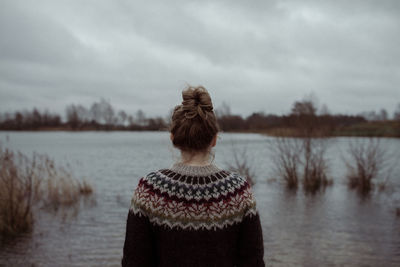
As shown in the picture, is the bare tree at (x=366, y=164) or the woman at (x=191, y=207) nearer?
the woman at (x=191, y=207)

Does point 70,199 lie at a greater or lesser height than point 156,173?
lesser

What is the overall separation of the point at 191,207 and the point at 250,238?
0.42 m

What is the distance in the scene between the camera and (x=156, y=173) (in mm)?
1777

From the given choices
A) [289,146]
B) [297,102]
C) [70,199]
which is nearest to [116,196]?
[70,199]

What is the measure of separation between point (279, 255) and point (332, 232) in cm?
217

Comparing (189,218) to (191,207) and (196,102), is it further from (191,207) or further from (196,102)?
(196,102)

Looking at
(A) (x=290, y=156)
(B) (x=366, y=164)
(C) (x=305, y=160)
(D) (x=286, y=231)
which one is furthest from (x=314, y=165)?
(D) (x=286, y=231)

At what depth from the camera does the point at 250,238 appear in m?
1.82

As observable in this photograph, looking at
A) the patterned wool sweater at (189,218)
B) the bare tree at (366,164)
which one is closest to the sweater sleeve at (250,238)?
the patterned wool sweater at (189,218)

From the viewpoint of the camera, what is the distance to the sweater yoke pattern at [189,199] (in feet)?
5.61

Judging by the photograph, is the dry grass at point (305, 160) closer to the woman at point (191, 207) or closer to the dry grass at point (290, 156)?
the dry grass at point (290, 156)

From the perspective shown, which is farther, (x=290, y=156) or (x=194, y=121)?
(x=290, y=156)

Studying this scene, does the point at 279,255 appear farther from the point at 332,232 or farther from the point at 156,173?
the point at 156,173

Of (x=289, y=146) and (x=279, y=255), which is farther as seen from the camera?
(x=289, y=146)
